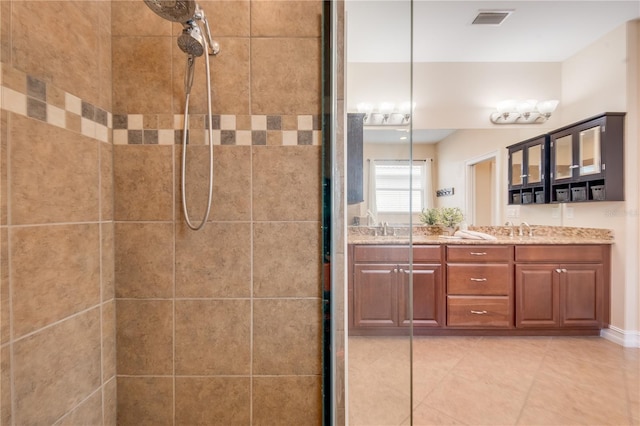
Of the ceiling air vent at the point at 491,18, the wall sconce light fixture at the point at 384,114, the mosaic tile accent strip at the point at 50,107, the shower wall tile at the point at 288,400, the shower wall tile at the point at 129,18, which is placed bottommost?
the shower wall tile at the point at 288,400

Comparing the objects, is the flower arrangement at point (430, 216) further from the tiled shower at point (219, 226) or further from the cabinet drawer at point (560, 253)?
the tiled shower at point (219, 226)

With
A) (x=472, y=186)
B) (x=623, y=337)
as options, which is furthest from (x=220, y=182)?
(x=623, y=337)

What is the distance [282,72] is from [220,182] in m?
0.49

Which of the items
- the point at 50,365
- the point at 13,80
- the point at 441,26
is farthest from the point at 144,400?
the point at 441,26

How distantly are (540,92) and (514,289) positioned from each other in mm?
2051

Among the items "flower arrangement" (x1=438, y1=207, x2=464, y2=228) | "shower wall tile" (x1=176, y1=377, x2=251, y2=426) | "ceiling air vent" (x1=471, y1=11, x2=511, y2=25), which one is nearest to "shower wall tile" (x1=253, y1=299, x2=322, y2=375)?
"shower wall tile" (x1=176, y1=377, x2=251, y2=426)

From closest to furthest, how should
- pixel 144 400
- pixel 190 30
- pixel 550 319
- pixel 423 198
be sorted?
1. pixel 190 30
2. pixel 144 400
3. pixel 550 319
4. pixel 423 198

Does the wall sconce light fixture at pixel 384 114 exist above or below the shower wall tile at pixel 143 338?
above

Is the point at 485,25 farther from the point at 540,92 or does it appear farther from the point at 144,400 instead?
the point at 144,400

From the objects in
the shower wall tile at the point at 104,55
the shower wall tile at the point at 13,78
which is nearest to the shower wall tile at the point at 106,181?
the shower wall tile at the point at 104,55

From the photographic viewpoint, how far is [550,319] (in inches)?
94.7

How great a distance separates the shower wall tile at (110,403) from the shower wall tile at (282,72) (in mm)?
1149

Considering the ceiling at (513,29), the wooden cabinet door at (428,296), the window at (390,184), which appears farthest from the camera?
the wooden cabinet door at (428,296)

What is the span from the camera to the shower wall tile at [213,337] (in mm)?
1001
